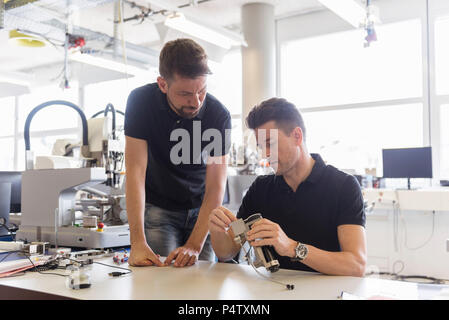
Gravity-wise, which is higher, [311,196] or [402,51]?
[402,51]

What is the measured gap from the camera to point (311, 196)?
4.59ft

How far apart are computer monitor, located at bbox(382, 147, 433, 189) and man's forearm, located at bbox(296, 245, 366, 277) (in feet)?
11.6

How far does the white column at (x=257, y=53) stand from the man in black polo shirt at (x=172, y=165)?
3.69m

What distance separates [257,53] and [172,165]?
13.0ft

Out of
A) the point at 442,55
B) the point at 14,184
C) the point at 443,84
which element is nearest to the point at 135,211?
the point at 14,184

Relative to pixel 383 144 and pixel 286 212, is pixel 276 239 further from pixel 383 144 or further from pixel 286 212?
pixel 383 144

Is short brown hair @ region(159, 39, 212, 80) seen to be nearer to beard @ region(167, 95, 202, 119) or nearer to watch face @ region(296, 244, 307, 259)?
beard @ region(167, 95, 202, 119)

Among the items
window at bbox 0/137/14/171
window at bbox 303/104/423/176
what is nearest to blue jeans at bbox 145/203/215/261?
window at bbox 303/104/423/176

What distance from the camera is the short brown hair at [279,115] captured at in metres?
1.42

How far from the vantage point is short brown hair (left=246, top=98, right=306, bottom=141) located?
142cm

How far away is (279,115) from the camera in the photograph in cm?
143

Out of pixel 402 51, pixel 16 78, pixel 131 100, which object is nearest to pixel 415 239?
pixel 402 51
